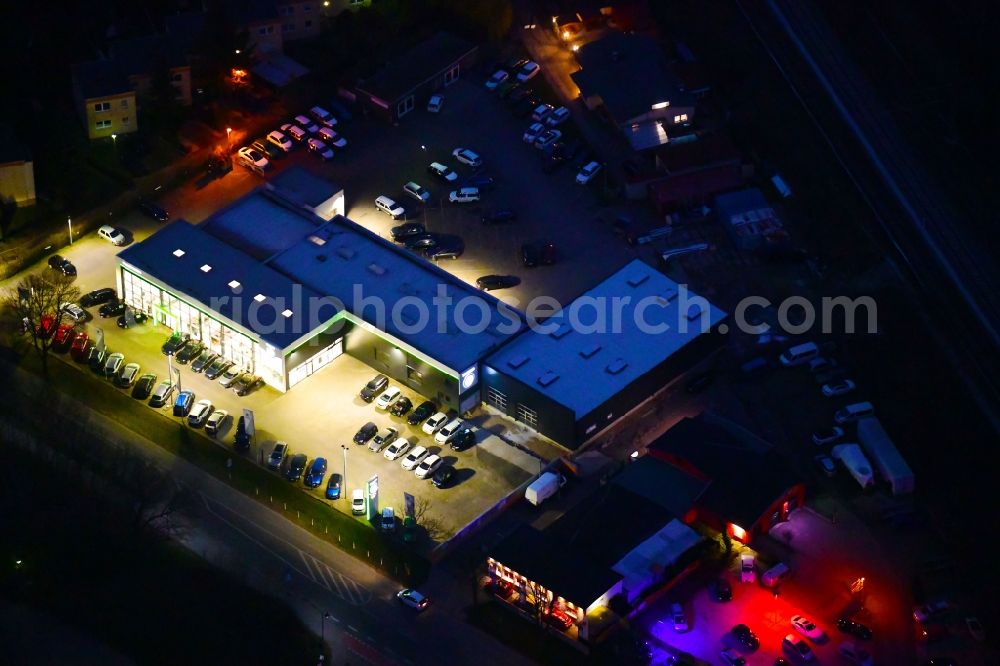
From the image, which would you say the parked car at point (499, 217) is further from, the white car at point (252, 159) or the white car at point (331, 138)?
the white car at point (252, 159)

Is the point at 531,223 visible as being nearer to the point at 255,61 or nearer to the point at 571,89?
the point at 571,89

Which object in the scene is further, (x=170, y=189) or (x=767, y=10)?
(x=767, y=10)

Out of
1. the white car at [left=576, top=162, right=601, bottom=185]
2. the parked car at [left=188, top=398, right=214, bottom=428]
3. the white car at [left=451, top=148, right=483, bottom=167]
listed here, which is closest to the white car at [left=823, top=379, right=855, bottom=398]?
the white car at [left=576, top=162, right=601, bottom=185]

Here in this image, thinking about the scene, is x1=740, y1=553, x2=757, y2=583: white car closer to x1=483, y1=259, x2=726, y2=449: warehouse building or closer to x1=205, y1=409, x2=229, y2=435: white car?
x1=483, y1=259, x2=726, y2=449: warehouse building

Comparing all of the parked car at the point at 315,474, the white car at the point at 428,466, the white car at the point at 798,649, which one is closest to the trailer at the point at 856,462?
the white car at the point at 798,649

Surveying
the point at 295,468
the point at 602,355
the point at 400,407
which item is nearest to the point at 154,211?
the point at 400,407

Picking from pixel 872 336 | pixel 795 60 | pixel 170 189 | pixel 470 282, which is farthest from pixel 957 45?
pixel 170 189

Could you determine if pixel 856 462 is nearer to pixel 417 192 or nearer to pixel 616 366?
pixel 616 366
